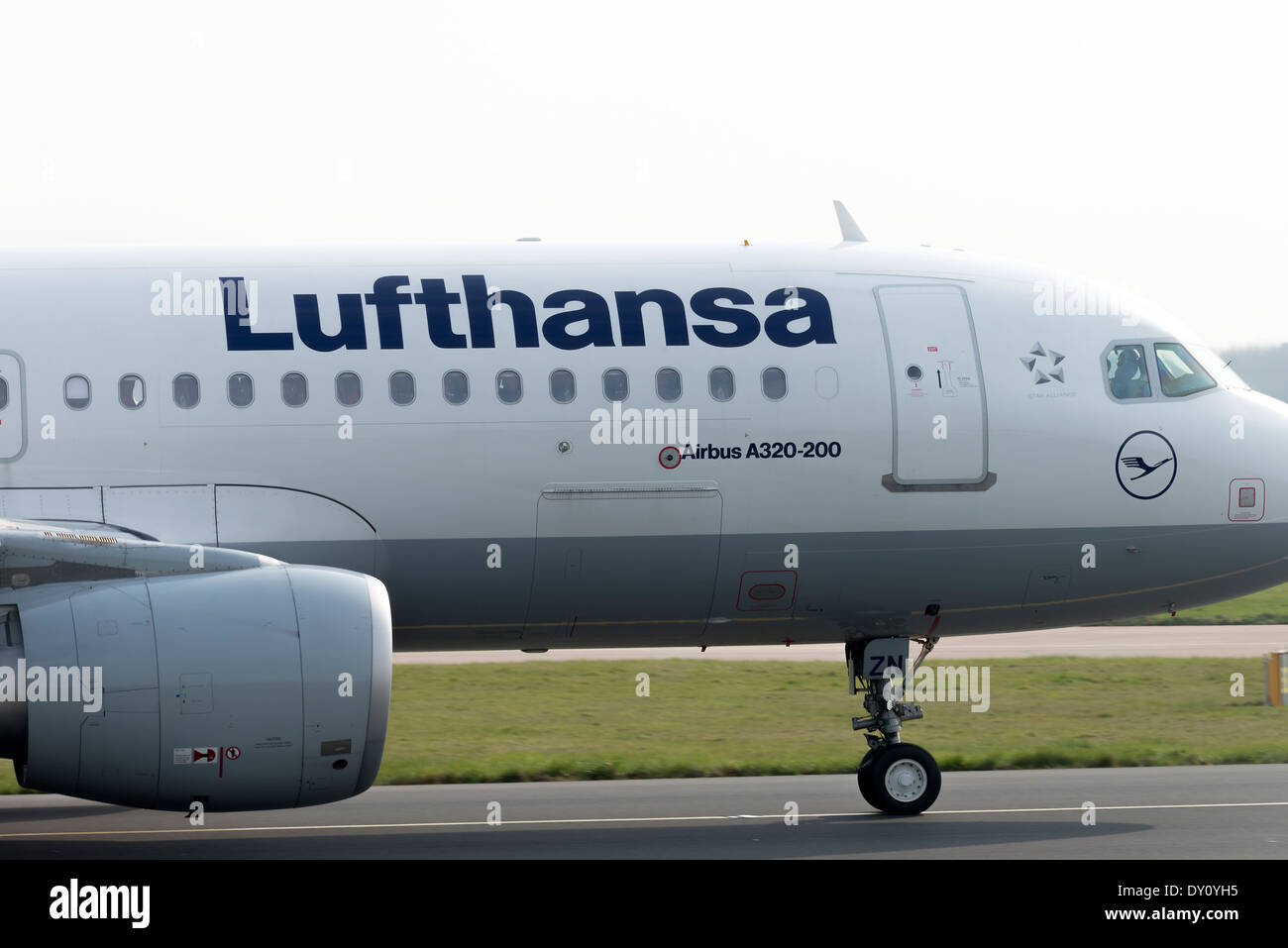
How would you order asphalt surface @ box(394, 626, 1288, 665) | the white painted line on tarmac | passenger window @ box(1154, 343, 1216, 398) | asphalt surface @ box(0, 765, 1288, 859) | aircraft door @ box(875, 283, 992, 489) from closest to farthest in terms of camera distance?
asphalt surface @ box(0, 765, 1288, 859) → aircraft door @ box(875, 283, 992, 489) → passenger window @ box(1154, 343, 1216, 398) → the white painted line on tarmac → asphalt surface @ box(394, 626, 1288, 665)

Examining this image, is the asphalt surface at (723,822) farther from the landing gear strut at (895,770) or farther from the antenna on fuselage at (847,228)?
the antenna on fuselage at (847,228)

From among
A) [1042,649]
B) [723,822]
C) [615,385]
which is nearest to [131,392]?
[615,385]

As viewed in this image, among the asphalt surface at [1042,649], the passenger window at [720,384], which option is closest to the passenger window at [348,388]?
the passenger window at [720,384]

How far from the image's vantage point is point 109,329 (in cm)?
1206

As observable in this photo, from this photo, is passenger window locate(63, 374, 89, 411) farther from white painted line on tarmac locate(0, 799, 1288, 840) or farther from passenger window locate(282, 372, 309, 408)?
white painted line on tarmac locate(0, 799, 1288, 840)

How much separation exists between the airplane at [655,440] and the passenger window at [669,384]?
A: 0.10 feet

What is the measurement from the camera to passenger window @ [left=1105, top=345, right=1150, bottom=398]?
1302 cm

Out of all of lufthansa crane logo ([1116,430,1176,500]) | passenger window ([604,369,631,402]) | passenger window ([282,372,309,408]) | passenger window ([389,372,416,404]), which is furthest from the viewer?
lufthansa crane logo ([1116,430,1176,500])

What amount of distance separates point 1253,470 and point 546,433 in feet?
19.8

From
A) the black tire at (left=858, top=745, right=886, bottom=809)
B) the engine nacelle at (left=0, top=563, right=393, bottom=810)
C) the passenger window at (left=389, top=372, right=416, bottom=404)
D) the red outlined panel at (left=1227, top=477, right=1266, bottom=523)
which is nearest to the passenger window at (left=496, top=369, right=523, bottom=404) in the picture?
the passenger window at (left=389, top=372, right=416, bottom=404)

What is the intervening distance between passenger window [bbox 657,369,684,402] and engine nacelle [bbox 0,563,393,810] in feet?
10.7

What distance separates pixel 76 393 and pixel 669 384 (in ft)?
15.3
